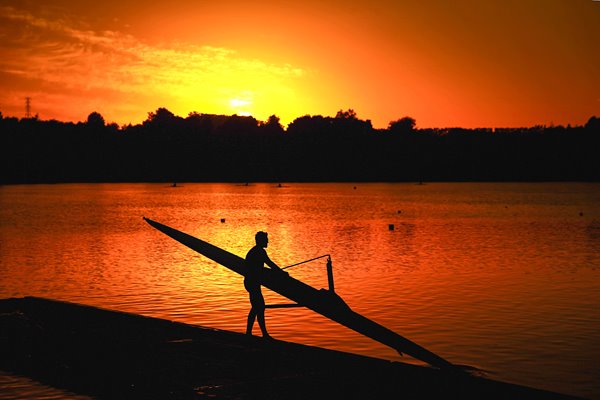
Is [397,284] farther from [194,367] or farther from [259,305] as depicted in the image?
[194,367]

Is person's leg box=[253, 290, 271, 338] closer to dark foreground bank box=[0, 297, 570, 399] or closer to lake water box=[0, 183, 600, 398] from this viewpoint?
dark foreground bank box=[0, 297, 570, 399]

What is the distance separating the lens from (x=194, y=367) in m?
13.7

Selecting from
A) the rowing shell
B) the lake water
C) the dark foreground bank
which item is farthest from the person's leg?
the lake water

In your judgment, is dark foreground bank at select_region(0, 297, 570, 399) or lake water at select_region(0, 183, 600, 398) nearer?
dark foreground bank at select_region(0, 297, 570, 399)

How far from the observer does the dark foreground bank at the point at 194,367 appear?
12.0 meters

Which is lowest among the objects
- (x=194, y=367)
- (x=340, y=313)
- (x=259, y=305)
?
(x=194, y=367)

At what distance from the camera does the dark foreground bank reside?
1196cm

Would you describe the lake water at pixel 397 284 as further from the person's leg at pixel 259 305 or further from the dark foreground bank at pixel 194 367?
the dark foreground bank at pixel 194 367

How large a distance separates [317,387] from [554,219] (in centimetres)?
7585

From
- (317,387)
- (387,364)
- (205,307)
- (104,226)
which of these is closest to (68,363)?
(317,387)

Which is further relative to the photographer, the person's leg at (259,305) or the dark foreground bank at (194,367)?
the person's leg at (259,305)

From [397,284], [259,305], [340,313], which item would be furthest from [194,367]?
[397,284]

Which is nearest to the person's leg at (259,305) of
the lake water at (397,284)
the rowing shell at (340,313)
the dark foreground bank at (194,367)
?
the dark foreground bank at (194,367)

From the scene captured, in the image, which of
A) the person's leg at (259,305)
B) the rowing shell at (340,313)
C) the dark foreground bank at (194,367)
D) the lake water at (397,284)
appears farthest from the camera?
the lake water at (397,284)
